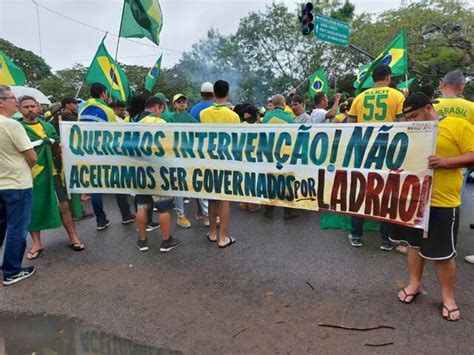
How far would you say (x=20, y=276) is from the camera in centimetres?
376

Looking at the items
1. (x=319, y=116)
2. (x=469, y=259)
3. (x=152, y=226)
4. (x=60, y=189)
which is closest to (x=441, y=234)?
(x=469, y=259)

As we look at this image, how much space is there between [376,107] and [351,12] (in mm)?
28015

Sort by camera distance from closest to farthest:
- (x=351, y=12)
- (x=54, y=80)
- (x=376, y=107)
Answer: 1. (x=376, y=107)
2. (x=351, y=12)
3. (x=54, y=80)

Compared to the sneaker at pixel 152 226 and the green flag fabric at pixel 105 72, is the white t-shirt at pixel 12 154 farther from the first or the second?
the green flag fabric at pixel 105 72

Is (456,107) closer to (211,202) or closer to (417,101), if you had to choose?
(417,101)

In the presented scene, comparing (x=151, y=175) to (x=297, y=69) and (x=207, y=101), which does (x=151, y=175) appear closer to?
(x=207, y=101)

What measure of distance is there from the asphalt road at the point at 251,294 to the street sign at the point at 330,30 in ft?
23.6

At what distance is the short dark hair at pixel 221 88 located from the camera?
4266 mm

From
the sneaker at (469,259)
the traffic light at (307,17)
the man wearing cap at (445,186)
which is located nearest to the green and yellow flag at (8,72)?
the man wearing cap at (445,186)

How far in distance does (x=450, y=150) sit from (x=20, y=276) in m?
4.31

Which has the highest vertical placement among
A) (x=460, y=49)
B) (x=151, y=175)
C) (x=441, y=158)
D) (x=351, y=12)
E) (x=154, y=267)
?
(x=351, y=12)

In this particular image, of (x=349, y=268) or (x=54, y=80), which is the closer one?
(x=349, y=268)

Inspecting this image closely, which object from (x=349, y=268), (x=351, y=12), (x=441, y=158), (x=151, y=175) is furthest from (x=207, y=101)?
(x=351, y=12)

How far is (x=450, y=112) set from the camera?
10.4 ft
